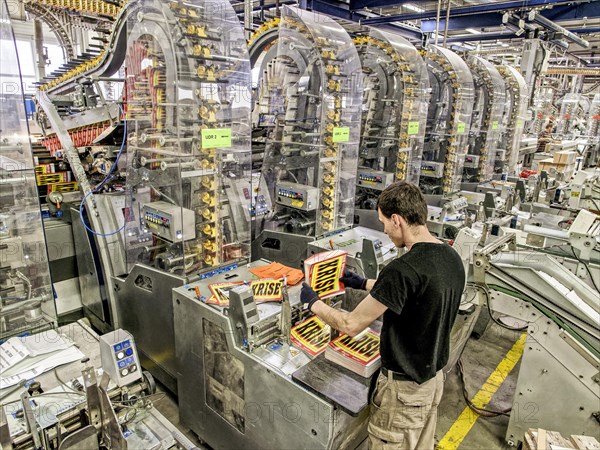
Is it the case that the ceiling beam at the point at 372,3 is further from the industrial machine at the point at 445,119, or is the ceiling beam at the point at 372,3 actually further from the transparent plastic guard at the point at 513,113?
the transparent plastic guard at the point at 513,113

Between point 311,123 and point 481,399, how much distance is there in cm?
282

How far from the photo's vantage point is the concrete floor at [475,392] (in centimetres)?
309

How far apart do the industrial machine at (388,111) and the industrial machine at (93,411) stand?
350 centimetres

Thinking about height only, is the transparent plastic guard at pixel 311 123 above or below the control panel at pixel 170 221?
above

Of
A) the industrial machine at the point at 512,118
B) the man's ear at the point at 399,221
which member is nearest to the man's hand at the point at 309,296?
the man's ear at the point at 399,221

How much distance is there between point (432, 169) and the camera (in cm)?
603

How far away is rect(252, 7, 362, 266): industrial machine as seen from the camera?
11.8 feet

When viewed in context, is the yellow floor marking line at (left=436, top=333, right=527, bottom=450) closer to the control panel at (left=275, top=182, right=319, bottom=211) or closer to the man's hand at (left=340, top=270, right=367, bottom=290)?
the man's hand at (left=340, top=270, right=367, bottom=290)

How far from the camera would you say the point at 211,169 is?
2891 millimetres

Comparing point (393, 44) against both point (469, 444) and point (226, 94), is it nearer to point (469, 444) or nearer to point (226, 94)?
point (226, 94)

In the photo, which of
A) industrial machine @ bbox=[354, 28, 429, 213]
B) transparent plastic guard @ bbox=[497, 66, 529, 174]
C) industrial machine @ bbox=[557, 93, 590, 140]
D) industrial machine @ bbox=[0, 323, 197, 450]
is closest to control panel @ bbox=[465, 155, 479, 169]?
transparent plastic guard @ bbox=[497, 66, 529, 174]

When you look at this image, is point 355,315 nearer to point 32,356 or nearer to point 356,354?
point 356,354

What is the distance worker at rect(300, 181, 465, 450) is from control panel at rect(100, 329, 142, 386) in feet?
3.11

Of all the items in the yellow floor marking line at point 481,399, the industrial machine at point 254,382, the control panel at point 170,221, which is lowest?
the yellow floor marking line at point 481,399
